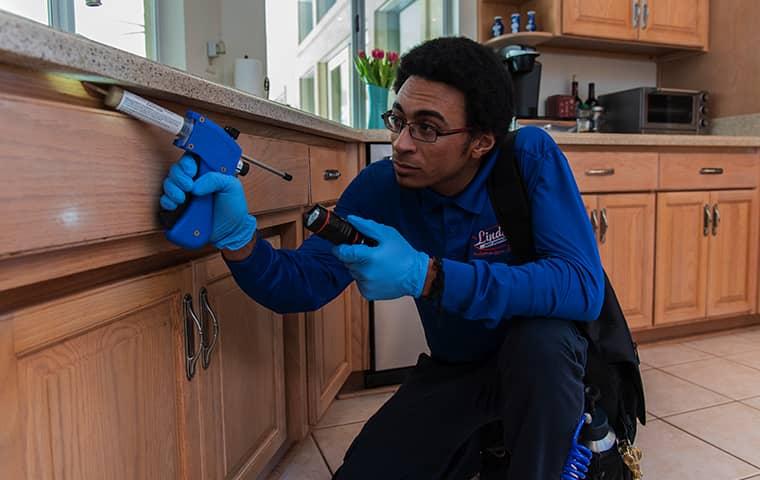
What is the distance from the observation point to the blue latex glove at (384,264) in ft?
2.64

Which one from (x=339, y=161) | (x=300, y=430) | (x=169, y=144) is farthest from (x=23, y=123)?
(x=339, y=161)

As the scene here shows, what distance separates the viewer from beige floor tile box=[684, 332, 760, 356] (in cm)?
234

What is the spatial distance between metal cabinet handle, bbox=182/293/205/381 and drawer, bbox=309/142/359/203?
608 millimetres

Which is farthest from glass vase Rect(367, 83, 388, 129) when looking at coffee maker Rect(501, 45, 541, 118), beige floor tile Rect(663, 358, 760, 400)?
beige floor tile Rect(663, 358, 760, 400)

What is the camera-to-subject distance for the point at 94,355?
66 centimetres

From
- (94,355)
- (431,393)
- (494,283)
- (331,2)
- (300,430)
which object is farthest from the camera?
(331,2)

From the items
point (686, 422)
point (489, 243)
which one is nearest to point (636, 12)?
point (686, 422)

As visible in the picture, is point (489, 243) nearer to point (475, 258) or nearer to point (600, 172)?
point (475, 258)

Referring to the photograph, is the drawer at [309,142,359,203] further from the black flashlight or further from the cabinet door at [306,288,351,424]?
the black flashlight

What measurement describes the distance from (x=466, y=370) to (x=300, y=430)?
0.48 metres

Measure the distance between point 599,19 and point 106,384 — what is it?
8.87 feet

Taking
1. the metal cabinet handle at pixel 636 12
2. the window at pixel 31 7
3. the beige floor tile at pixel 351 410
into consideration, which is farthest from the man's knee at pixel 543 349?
the metal cabinet handle at pixel 636 12

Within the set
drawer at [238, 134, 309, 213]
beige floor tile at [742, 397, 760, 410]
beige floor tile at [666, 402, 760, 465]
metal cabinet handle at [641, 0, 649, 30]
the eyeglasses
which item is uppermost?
metal cabinet handle at [641, 0, 649, 30]

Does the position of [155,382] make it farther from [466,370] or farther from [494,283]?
[466,370]
